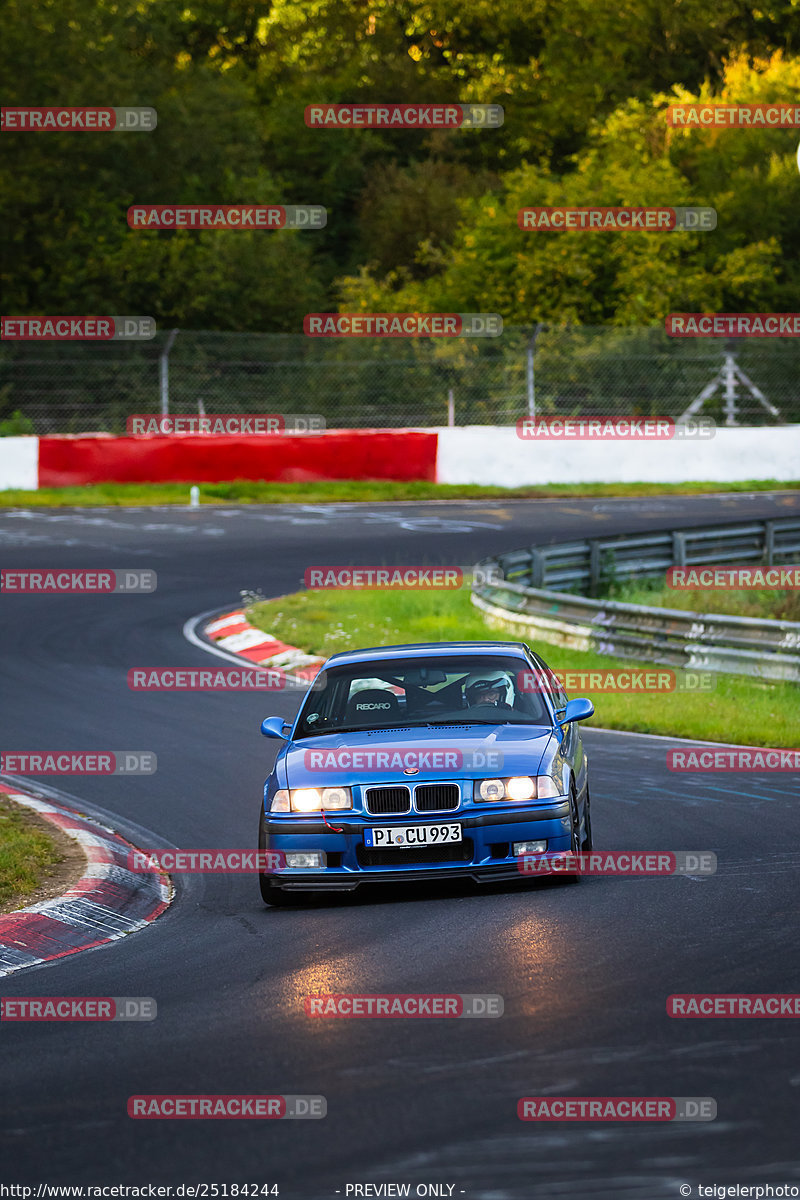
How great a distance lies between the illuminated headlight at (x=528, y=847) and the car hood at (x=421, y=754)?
14.4 inches

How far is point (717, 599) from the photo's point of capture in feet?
73.7

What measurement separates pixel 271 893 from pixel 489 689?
1764mm

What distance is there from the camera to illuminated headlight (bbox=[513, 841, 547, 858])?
332 inches

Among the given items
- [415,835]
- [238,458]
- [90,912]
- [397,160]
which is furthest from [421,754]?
[397,160]

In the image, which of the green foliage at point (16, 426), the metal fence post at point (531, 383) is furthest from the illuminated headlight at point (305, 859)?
the metal fence post at point (531, 383)

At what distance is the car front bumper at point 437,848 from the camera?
839 cm

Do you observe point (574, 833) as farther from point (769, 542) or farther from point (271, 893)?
point (769, 542)

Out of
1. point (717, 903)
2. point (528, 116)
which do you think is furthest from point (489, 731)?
point (528, 116)

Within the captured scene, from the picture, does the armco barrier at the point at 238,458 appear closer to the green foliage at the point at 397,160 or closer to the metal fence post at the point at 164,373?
the metal fence post at the point at 164,373

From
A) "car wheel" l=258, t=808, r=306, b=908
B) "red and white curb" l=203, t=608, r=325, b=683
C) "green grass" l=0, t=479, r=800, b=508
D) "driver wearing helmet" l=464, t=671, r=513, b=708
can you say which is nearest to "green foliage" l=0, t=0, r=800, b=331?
"green grass" l=0, t=479, r=800, b=508

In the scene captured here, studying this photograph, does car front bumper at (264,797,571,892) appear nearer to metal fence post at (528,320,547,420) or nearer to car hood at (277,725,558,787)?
car hood at (277,725,558,787)

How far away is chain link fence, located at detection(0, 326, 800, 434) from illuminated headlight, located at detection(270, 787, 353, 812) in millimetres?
24663

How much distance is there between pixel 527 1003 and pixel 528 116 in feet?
201

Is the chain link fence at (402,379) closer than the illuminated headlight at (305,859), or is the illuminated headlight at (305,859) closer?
the illuminated headlight at (305,859)
